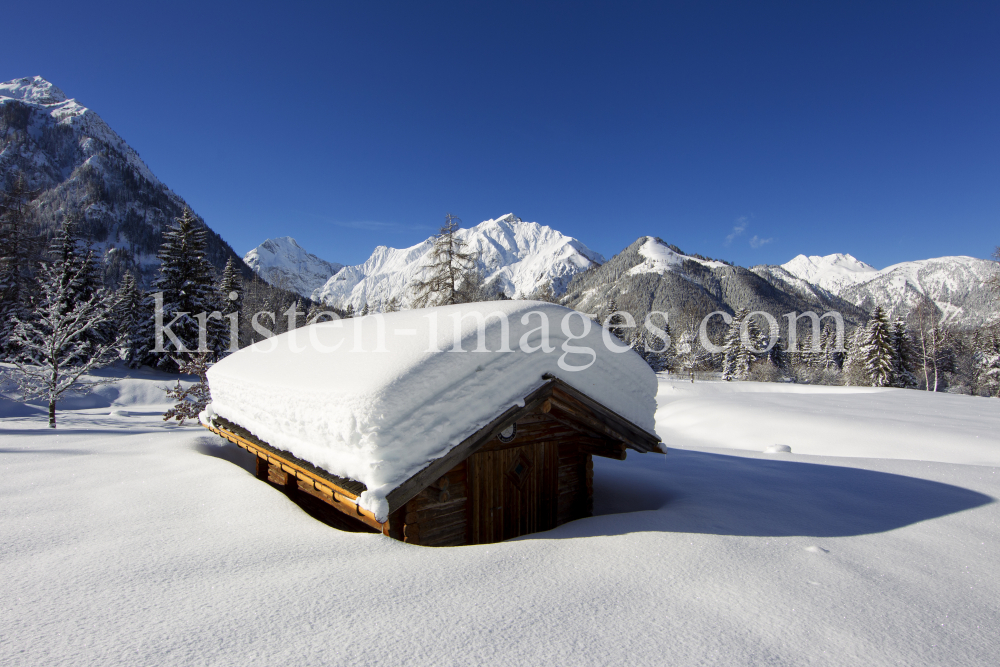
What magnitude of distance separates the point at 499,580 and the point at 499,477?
2.01 metres

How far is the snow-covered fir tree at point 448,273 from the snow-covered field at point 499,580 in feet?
51.2

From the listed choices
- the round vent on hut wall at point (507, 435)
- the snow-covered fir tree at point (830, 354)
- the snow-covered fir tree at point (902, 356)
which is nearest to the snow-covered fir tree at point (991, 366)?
the snow-covered fir tree at point (902, 356)

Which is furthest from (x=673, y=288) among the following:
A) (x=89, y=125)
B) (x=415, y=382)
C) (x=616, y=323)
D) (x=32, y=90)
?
(x=32, y=90)

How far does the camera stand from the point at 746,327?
40.4 m

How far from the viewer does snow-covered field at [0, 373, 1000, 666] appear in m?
2.20

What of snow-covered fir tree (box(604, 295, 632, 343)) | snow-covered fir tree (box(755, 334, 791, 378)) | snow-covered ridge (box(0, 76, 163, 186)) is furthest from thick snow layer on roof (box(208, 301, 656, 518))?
snow-covered ridge (box(0, 76, 163, 186))

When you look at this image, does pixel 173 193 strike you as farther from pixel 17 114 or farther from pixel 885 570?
pixel 885 570

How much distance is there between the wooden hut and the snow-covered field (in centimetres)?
46

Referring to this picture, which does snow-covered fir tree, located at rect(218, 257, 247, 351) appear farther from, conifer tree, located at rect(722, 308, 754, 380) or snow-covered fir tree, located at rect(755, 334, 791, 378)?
snow-covered fir tree, located at rect(755, 334, 791, 378)

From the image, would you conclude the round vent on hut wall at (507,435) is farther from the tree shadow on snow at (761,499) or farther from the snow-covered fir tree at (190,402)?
the snow-covered fir tree at (190,402)

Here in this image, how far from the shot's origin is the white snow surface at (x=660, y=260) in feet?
457

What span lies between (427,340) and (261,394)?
98.9 inches

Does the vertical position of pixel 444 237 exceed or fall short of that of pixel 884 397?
it exceeds it

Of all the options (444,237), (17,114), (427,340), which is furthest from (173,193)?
(427,340)
